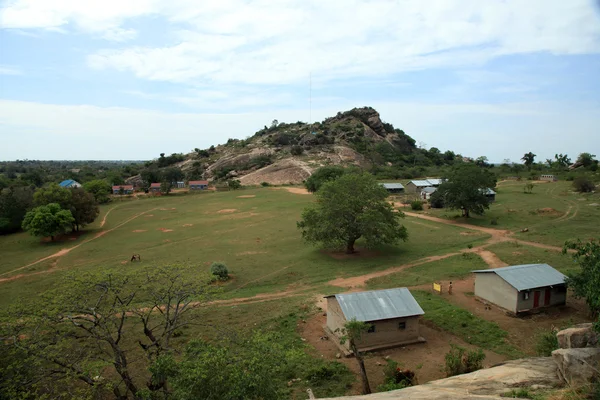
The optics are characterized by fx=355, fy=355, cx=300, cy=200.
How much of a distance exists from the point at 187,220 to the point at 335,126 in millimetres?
98769

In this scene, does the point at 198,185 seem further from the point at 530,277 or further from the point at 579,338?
the point at 579,338

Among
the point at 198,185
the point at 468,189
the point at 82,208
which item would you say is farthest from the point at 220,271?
the point at 198,185

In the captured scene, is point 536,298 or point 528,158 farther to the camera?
point 528,158

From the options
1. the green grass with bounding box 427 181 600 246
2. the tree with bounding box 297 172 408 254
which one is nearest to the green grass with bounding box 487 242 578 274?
the green grass with bounding box 427 181 600 246

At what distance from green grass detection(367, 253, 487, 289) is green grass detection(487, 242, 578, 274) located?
242cm

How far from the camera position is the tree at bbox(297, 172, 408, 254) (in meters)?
31.3

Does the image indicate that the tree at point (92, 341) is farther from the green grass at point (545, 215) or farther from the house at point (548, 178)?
the house at point (548, 178)

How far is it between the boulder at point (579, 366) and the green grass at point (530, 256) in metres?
17.4

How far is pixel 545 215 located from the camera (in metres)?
44.4

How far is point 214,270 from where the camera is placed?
27.3m

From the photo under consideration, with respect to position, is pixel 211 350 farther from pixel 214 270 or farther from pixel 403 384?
pixel 214 270

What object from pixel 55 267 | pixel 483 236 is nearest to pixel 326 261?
pixel 483 236

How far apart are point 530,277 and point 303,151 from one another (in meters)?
102

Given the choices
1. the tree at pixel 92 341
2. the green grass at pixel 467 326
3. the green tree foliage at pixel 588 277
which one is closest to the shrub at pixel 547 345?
the green grass at pixel 467 326
